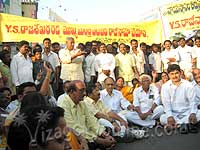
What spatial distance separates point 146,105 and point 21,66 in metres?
2.87

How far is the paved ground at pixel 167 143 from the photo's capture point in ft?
20.1

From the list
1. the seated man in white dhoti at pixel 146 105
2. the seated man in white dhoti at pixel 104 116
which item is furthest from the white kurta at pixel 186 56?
the seated man in white dhoti at pixel 104 116

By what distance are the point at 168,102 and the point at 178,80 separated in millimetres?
497

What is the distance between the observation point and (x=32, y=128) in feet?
6.21

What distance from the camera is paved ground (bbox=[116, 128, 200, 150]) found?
6137mm

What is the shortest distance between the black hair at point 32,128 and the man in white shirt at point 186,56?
9061 millimetres

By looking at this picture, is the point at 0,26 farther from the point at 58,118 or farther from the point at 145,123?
the point at 58,118

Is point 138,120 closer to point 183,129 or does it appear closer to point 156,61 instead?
point 183,129

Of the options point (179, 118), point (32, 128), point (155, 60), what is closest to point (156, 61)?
point (155, 60)

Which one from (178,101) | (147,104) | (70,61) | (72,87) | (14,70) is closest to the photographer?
(72,87)

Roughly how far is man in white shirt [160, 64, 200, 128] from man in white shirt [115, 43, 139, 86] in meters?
2.40

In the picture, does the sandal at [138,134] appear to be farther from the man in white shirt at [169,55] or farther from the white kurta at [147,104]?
the man in white shirt at [169,55]

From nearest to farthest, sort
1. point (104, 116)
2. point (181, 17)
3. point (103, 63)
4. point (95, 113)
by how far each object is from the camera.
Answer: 1. point (95, 113)
2. point (104, 116)
3. point (103, 63)
4. point (181, 17)

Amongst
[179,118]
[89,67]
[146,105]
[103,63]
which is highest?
[103,63]
